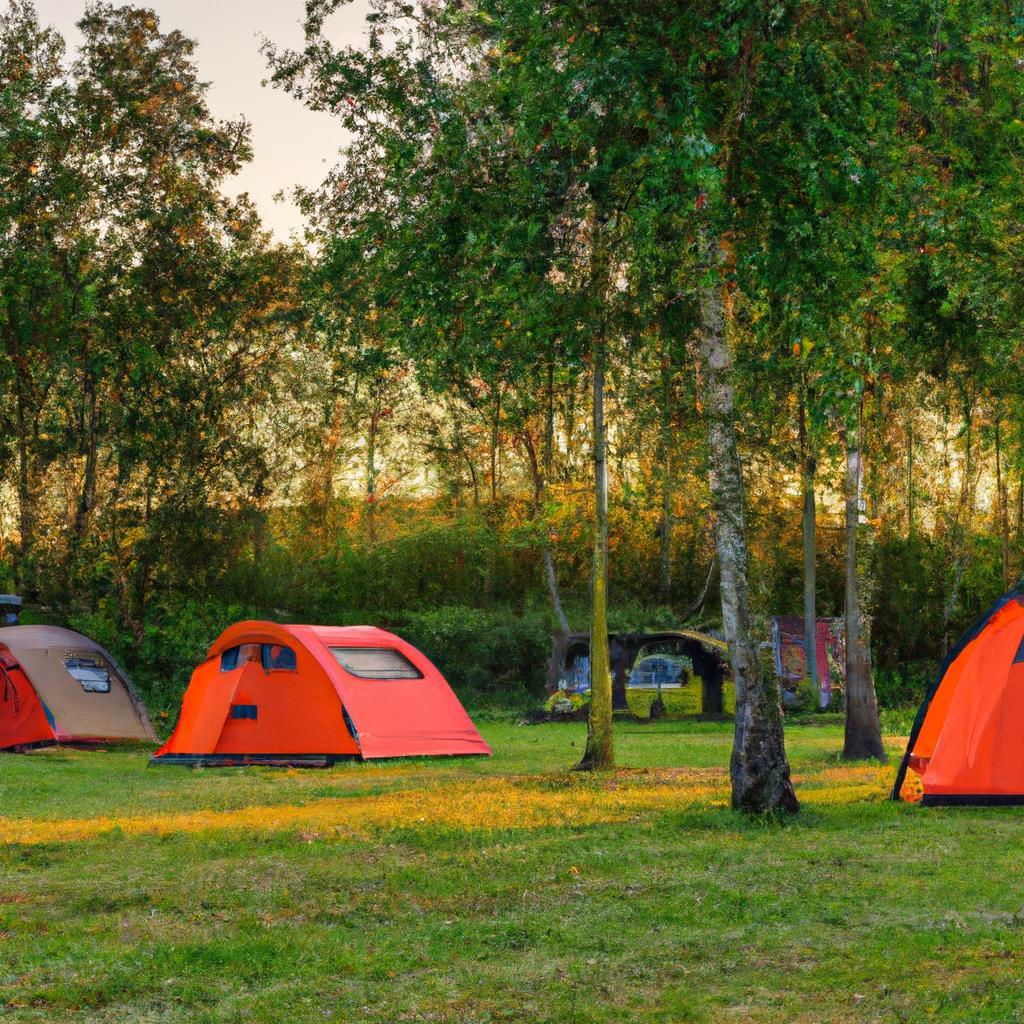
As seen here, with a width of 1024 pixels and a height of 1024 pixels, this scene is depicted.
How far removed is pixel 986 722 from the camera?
10680mm

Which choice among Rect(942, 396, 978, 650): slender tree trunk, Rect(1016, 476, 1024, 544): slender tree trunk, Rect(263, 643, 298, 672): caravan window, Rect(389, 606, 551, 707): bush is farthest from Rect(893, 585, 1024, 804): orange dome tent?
Rect(1016, 476, 1024, 544): slender tree trunk

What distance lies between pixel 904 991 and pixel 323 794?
8583 mm

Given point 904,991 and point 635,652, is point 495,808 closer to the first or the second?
point 904,991

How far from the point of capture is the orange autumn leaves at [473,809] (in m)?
10.4

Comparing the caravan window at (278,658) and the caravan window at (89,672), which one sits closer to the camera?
the caravan window at (278,658)

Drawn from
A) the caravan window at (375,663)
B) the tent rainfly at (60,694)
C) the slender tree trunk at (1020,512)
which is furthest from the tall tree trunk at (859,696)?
the slender tree trunk at (1020,512)

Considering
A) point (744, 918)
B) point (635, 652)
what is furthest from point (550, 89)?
point (635, 652)

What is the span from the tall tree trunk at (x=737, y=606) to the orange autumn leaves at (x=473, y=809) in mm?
807

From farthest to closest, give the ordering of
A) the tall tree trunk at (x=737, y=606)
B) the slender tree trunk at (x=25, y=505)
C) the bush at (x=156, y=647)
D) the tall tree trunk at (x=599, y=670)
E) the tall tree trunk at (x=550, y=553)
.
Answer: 1. the tall tree trunk at (x=550, y=553)
2. the slender tree trunk at (x=25, y=505)
3. the bush at (x=156, y=647)
4. the tall tree trunk at (x=599, y=670)
5. the tall tree trunk at (x=737, y=606)

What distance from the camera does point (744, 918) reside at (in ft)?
22.6

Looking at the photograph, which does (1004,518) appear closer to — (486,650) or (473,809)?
(486,650)

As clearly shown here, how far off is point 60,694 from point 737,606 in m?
12.7

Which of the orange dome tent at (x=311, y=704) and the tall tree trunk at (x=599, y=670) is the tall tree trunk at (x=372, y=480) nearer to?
the orange dome tent at (x=311, y=704)

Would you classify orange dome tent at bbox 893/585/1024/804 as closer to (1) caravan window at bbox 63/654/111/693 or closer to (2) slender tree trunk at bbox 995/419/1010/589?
(1) caravan window at bbox 63/654/111/693
